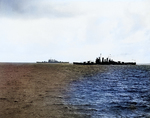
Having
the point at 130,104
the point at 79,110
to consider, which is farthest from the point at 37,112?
A: the point at 130,104

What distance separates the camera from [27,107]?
2227 cm

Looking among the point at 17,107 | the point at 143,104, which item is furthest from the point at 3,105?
the point at 143,104

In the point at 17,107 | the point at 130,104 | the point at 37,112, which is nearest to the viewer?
the point at 37,112

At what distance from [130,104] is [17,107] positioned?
13.4 m

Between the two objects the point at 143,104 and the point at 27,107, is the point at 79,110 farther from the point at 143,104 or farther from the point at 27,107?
the point at 143,104

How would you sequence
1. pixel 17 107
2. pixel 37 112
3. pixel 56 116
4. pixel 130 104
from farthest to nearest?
pixel 130 104 < pixel 17 107 < pixel 37 112 < pixel 56 116

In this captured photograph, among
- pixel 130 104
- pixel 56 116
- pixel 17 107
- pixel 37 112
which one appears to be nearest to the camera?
pixel 56 116

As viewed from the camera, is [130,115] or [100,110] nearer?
[130,115]

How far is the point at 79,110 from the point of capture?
20.7 metres

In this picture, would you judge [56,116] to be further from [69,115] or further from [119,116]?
[119,116]

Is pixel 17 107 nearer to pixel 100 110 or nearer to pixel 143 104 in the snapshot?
pixel 100 110

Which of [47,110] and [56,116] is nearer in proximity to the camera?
[56,116]

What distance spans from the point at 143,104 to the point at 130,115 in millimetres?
6018

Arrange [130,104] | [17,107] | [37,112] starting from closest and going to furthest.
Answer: [37,112] → [17,107] → [130,104]
